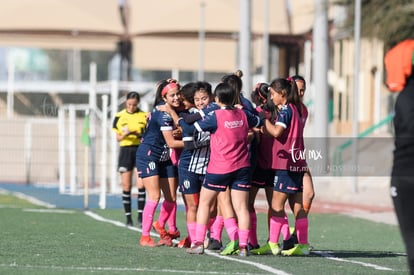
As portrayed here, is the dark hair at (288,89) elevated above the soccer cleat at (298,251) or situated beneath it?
elevated above

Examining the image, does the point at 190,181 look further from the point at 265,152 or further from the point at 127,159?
the point at 127,159

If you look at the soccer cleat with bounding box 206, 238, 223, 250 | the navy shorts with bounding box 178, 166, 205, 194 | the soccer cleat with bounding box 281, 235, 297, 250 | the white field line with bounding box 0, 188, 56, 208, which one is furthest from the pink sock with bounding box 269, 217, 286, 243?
the white field line with bounding box 0, 188, 56, 208

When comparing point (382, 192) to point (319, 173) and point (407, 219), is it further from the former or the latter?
point (407, 219)

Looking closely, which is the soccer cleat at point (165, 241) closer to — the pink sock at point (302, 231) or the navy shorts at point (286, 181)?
the pink sock at point (302, 231)

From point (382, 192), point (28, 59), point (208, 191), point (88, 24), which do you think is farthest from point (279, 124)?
point (28, 59)

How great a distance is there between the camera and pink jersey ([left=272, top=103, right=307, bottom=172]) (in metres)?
13.5

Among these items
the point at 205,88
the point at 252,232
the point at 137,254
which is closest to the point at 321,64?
the point at 252,232

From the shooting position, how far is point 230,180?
13.3 meters

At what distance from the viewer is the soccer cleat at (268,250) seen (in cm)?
1368

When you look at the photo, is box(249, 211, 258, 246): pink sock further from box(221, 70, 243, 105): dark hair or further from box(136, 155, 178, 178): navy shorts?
box(221, 70, 243, 105): dark hair

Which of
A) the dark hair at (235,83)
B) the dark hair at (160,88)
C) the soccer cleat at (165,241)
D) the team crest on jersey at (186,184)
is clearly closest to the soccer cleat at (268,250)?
the team crest on jersey at (186,184)

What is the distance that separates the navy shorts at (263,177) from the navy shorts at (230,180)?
0.66 m

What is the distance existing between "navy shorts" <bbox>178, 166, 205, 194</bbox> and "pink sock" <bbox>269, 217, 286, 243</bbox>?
98 cm

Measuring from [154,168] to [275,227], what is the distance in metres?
1.99
